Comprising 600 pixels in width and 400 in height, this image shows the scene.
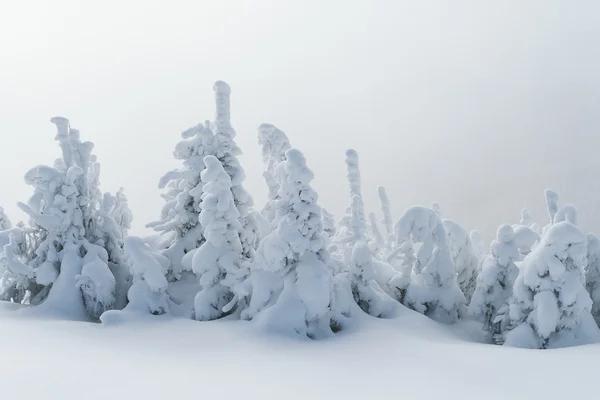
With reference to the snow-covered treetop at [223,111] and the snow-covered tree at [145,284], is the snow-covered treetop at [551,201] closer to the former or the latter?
the snow-covered treetop at [223,111]

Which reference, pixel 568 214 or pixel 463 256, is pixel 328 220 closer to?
pixel 463 256

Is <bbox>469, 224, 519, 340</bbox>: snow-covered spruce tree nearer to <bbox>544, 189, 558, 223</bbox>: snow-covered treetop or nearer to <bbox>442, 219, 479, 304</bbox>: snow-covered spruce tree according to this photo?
<bbox>442, 219, 479, 304</bbox>: snow-covered spruce tree

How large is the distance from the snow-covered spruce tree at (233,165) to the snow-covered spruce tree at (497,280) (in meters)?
10.5

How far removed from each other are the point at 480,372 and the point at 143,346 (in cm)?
1004

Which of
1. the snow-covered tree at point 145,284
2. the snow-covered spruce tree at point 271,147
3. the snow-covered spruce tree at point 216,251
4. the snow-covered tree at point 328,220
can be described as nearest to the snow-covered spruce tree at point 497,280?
the snow-covered tree at point 328,220

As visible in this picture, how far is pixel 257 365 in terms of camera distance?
11812 mm

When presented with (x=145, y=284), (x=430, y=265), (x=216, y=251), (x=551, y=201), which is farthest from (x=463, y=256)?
(x=145, y=284)

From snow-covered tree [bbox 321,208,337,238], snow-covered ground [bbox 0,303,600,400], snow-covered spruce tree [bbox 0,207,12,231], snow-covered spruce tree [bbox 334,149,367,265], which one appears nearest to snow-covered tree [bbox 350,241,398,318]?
snow-covered spruce tree [bbox 334,149,367,265]

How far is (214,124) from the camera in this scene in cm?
2084

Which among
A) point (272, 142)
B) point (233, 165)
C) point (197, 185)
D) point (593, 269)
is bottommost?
point (593, 269)

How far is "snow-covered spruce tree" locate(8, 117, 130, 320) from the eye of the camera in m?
19.1

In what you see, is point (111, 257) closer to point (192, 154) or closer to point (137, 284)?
point (137, 284)

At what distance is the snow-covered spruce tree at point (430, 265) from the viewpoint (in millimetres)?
20312

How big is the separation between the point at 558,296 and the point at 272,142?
1402cm
